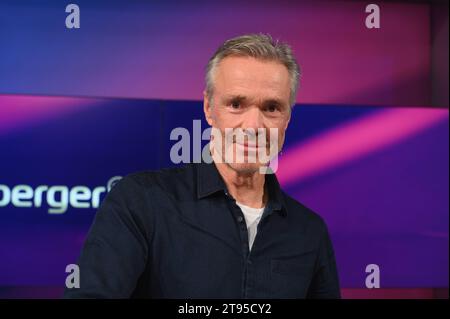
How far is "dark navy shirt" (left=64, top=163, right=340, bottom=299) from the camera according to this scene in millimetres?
1183

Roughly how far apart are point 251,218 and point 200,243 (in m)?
0.13

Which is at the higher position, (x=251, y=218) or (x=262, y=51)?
(x=262, y=51)

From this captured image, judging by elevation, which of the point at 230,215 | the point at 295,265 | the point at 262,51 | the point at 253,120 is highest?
the point at 262,51

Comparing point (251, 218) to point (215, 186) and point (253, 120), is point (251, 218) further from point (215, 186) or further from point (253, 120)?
point (253, 120)

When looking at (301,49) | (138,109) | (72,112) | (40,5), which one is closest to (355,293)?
(301,49)

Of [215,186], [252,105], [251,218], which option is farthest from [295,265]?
[252,105]

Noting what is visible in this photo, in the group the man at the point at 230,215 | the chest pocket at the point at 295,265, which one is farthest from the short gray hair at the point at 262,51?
the chest pocket at the point at 295,265

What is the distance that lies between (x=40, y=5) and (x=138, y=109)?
1.98 ft

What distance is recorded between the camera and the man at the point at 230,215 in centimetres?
123

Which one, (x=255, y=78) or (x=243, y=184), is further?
(x=243, y=184)

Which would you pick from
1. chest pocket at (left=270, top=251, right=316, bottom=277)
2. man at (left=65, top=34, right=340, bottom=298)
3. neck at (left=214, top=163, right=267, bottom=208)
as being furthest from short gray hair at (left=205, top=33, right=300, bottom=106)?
chest pocket at (left=270, top=251, right=316, bottom=277)

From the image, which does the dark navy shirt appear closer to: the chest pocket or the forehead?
the chest pocket

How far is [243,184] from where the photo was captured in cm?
136

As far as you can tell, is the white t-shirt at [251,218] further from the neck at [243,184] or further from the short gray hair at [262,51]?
the short gray hair at [262,51]
